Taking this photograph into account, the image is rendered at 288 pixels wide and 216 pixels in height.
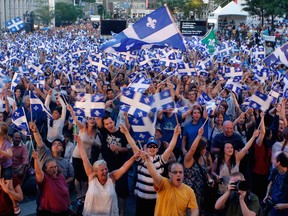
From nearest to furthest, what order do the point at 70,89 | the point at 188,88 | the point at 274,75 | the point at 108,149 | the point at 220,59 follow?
the point at 108,149, the point at 188,88, the point at 70,89, the point at 274,75, the point at 220,59

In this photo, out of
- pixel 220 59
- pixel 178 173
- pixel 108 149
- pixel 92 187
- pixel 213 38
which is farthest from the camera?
pixel 213 38

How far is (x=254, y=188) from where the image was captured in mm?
8320

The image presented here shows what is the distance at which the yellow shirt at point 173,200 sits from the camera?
18.2 feet

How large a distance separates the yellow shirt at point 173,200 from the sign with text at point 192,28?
1046 inches

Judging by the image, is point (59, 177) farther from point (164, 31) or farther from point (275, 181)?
point (164, 31)

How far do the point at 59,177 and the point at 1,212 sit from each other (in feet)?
2.41

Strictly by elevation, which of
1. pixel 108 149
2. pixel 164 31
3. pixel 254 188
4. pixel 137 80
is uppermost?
pixel 164 31

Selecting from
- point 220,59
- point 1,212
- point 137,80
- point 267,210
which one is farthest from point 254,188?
→ point 220,59

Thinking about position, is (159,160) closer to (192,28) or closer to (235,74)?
(235,74)

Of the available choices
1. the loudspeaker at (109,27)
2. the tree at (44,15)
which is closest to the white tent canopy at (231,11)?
the loudspeaker at (109,27)

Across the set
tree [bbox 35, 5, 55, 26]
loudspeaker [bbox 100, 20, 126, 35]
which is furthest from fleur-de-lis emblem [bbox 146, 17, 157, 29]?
tree [bbox 35, 5, 55, 26]

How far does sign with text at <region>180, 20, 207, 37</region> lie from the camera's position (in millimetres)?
31781

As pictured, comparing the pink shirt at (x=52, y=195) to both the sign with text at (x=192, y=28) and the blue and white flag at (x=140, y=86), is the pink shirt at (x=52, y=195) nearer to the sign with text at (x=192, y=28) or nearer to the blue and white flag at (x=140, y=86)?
the blue and white flag at (x=140, y=86)

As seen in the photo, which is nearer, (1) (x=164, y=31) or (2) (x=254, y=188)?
(2) (x=254, y=188)
